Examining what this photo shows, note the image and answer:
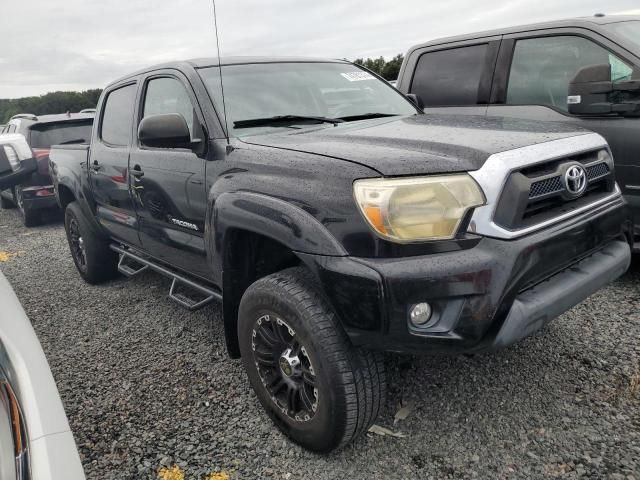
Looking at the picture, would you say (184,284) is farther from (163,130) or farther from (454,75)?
(454,75)

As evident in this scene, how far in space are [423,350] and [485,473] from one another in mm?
626

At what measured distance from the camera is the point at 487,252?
1.77m

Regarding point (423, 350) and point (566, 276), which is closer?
point (423, 350)

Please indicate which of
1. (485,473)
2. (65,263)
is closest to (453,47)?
(485,473)

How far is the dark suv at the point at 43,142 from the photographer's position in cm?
727

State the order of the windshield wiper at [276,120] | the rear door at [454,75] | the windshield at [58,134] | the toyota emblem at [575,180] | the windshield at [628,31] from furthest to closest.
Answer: the windshield at [58,134], the rear door at [454,75], the windshield at [628,31], the windshield wiper at [276,120], the toyota emblem at [575,180]

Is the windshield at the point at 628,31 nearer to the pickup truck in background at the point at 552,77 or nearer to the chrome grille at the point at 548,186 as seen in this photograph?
the pickup truck in background at the point at 552,77

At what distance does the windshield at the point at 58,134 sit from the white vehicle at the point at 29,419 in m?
6.48

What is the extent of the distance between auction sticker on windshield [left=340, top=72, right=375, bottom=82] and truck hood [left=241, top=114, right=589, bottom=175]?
2.10 ft

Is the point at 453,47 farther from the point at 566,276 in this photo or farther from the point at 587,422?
the point at 587,422

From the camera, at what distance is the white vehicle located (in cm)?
119

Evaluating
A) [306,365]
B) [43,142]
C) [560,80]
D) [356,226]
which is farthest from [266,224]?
[43,142]

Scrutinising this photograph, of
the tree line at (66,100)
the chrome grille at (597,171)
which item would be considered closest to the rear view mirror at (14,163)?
the chrome grille at (597,171)

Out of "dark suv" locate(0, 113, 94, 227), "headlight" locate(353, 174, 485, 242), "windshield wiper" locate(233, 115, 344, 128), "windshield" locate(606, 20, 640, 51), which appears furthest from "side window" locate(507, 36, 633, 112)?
"dark suv" locate(0, 113, 94, 227)
